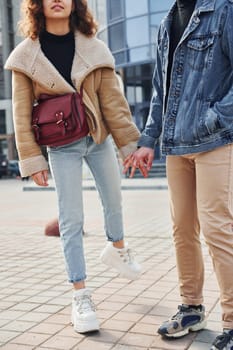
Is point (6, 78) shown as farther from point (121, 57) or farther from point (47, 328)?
point (47, 328)

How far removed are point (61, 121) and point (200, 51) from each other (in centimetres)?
99

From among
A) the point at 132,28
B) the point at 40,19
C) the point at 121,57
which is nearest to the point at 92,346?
the point at 40,19

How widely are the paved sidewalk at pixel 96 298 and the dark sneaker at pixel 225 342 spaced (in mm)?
142

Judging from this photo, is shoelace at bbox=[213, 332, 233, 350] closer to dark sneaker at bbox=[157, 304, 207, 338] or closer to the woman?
dark sneaker at bbox=[157, 304, 207, 338]


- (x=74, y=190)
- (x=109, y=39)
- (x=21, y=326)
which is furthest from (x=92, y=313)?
(x=109, y=39)

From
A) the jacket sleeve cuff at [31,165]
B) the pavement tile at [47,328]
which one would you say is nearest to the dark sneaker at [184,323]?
the pavement tile at [47,328]

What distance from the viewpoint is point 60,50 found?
130 inches

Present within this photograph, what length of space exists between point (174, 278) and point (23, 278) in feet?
4.25

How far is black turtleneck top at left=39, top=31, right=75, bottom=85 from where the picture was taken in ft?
10.7

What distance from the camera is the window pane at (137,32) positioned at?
2458 centimetres

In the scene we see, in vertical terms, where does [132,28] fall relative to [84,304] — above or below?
above

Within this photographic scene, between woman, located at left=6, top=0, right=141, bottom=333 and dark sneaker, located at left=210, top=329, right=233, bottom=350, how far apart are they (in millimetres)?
834

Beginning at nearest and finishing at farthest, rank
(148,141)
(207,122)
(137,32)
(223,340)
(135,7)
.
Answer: (207,122) < (223,340) < (148,141) < (135,7) < (137,32)

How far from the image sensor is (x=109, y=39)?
1018 inches
